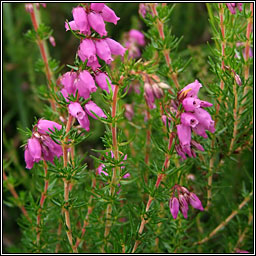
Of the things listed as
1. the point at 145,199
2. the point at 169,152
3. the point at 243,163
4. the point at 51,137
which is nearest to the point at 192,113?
the point at 169,152

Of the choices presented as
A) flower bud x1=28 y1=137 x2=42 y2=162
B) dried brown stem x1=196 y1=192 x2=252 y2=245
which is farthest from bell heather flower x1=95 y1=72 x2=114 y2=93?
dried brown stem x1=196 y1=192 x2=252 y2=245

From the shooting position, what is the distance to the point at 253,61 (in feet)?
7.64

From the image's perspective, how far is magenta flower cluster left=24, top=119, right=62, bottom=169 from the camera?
1.76 metres

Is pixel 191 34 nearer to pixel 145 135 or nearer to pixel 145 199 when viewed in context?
pixel 145 135

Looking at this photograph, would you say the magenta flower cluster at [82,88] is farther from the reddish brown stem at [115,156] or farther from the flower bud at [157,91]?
the flower bud at [157,91]

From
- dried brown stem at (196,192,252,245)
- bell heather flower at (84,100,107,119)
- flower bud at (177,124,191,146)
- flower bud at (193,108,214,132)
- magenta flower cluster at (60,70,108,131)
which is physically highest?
magenta flower cluster at (60,70,108,131)

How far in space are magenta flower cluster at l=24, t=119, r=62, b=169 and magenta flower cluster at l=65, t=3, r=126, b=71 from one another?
384 millimetres

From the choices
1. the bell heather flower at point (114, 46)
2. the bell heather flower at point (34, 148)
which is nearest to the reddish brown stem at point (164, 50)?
the bell heather flower at point (114, 46)

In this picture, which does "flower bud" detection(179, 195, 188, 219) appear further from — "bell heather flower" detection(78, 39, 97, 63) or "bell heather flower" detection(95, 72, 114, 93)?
"bell heather flower" detection(78, 39, 97, 63)

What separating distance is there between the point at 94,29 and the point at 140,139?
1316 mm

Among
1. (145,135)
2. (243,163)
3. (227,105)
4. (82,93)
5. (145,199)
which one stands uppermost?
(82,93)

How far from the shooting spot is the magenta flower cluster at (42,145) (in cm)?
176

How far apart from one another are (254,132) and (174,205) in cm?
76

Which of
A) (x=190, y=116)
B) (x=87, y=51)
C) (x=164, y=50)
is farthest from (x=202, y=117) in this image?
(x=164, y=50)
